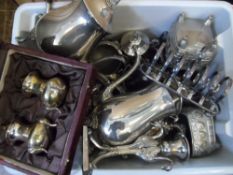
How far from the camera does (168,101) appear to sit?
1.70ft

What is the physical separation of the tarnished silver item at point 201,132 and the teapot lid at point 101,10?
173 mm

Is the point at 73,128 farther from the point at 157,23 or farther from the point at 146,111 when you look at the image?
the point at 157,23

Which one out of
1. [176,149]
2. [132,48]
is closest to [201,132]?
[176,149]

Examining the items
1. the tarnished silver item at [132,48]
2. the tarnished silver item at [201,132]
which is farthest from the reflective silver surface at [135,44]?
the tarnished silver item at [201,132]

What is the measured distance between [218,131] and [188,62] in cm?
11

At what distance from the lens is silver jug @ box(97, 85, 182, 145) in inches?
19.9

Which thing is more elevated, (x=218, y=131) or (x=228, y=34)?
(x=228, y=34)

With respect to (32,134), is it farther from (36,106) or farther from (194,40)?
(194,40)

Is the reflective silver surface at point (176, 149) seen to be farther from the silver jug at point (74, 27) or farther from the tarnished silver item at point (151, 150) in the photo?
the silver jug at point (74, 27)

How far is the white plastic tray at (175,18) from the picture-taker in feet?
1.75

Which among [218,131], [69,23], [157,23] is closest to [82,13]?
[69,23]

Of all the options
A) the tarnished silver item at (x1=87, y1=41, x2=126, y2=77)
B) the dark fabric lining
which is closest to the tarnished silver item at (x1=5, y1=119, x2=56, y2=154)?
the dark fabric lining

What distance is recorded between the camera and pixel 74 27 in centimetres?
51

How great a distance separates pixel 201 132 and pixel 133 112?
10cm
